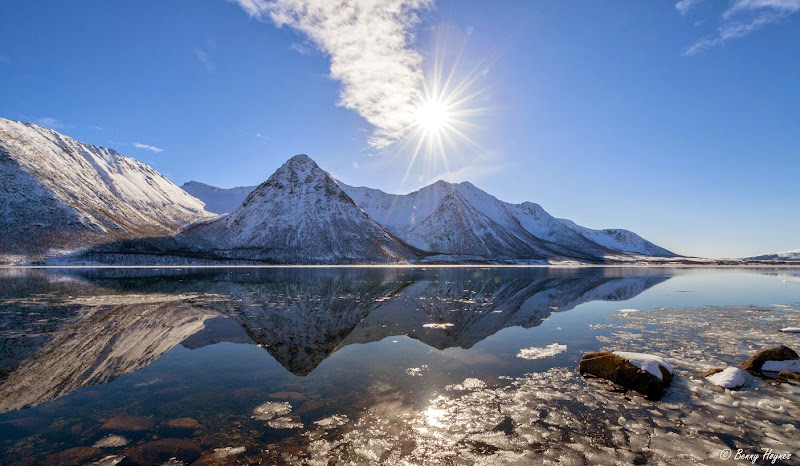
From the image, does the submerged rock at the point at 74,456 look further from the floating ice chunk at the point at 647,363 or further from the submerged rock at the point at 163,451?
the floating ice chunk at the point at 647,363

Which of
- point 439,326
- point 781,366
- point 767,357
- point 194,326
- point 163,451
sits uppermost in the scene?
point 767,357

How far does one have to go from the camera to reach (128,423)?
11781mm

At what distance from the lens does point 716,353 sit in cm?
2002

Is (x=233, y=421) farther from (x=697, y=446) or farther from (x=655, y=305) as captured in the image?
(x=655, y=305)

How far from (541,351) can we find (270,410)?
15.3m

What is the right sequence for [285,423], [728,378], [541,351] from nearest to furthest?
[285,423], [728,378], [541,351]

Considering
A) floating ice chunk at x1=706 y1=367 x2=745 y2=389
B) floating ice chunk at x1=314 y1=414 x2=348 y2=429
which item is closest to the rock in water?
floating ice chunk at x1=706 y1=367 x2=745 y2=389

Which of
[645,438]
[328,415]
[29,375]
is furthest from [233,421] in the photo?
[645,438]

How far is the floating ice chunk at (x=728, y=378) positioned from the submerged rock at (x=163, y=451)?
1965 cm

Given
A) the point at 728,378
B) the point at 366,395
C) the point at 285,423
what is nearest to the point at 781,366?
the point at 728,378

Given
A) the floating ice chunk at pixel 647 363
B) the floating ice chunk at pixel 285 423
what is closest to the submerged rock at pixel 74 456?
the floating ice chunk at pixel 285 423

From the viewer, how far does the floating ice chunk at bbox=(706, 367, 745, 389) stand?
14.9 m

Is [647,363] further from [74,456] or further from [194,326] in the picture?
[194,326]

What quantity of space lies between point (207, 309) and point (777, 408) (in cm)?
3875
